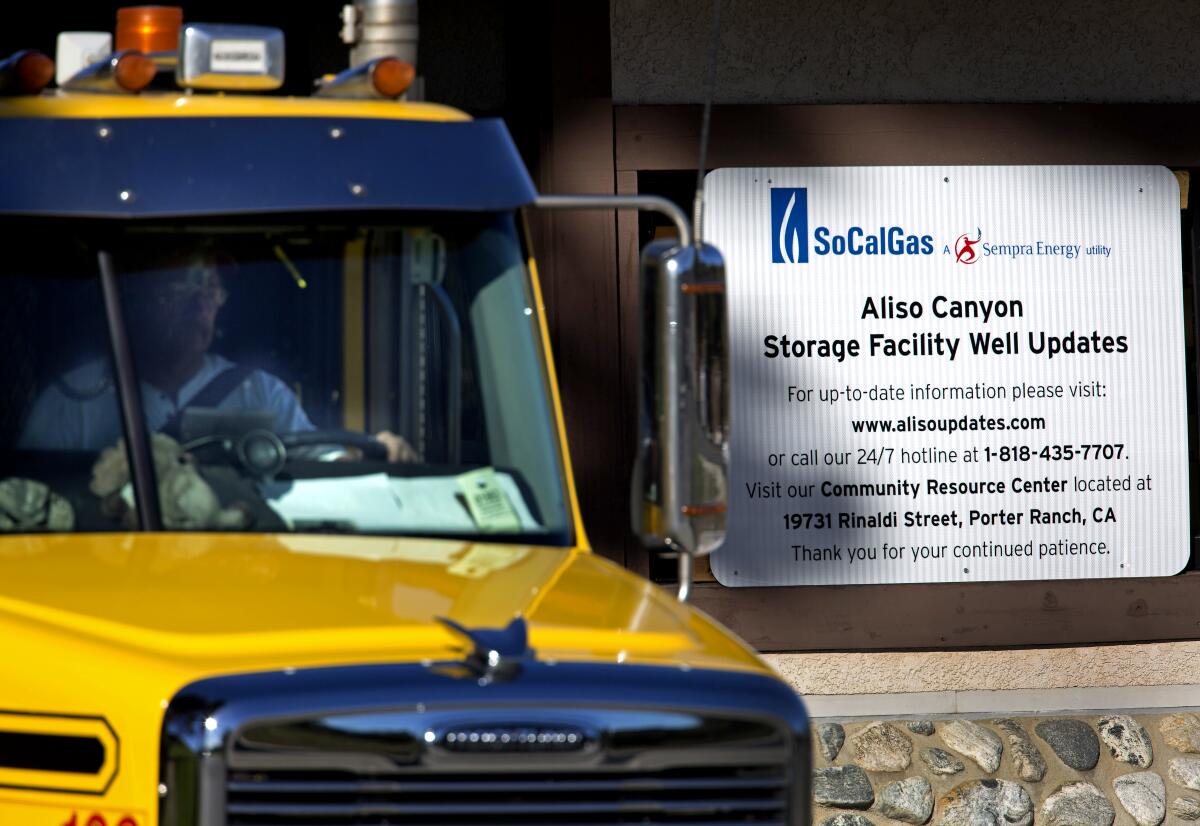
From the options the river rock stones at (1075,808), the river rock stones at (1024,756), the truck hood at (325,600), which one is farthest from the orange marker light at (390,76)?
the river rock stones at (1075,808)

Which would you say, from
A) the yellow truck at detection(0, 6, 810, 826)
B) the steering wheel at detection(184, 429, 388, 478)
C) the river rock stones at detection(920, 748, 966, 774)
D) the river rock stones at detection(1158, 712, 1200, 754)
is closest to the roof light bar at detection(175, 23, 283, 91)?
the yellow truck at detection(0, 6, 810, 826)

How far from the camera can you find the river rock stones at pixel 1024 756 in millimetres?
7582

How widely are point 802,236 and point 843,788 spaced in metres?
2.22

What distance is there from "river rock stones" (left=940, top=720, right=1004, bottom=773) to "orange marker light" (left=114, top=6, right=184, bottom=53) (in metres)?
4.50

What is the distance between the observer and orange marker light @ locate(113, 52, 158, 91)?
417cm

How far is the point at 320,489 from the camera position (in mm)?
3818

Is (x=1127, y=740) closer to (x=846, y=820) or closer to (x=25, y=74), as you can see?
(x=846, y=820)

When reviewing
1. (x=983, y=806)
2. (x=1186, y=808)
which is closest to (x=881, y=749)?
(x=983, y=806)

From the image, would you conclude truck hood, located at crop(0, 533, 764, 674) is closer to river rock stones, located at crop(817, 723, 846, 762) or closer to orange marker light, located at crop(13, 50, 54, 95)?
orange marker light, located at crop(13, 50, 54, 95)

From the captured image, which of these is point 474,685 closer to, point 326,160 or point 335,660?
point 335,660

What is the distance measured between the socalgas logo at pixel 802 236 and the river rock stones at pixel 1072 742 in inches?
79.8

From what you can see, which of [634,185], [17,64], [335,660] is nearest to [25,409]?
[17,64]

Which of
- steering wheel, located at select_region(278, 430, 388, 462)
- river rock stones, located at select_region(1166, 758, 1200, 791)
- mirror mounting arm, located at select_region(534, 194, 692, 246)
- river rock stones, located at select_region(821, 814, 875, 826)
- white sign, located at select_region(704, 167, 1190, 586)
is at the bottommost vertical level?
river rock stones, located at select_region(821, 814, 875, 826)

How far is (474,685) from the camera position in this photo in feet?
9.16
